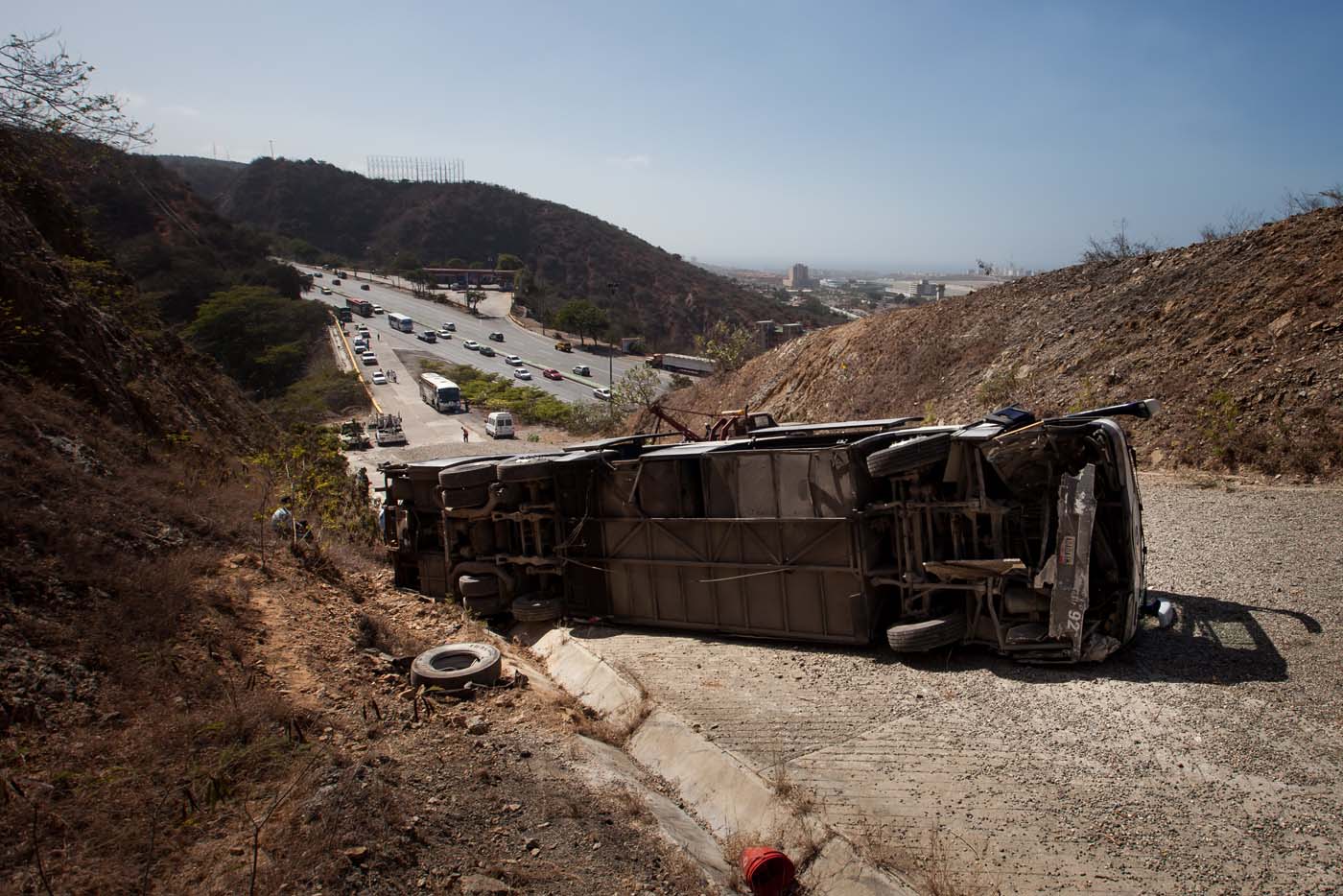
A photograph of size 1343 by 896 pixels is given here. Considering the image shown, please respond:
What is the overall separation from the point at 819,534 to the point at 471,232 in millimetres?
164102

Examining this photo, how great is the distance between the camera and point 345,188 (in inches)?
6590

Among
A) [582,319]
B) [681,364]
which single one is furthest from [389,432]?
[582,319]

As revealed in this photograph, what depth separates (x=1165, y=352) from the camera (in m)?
20.5

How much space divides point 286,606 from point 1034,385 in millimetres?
21366

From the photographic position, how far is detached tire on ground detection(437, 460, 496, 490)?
1255cm

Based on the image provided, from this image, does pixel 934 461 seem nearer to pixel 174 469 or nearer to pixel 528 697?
pixel 528 697

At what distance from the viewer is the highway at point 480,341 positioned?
7131cm

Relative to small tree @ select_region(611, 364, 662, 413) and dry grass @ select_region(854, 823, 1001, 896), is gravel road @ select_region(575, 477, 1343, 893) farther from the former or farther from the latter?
small tree @ select_region(611, 364, 662, 413)

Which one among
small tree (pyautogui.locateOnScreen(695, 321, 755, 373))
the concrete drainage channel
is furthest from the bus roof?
the concrete drainage channel

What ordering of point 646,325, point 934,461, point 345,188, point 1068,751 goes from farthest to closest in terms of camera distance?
1. point 345,188
2. point 646,325
3. point 934,461
4. point 1068,751

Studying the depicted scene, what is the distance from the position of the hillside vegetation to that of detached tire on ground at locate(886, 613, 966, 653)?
4845 inches

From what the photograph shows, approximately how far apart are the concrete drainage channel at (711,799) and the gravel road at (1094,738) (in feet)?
0.86

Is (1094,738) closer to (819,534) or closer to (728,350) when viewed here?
(819,534)

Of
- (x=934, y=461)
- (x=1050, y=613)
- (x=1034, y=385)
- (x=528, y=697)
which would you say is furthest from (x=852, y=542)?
(x=1034, y=385)
